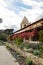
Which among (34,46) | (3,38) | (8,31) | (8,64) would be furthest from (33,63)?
(8,31)

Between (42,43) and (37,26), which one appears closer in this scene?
(42,43)

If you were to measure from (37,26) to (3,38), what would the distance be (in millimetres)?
59776

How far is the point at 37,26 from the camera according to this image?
1947cm

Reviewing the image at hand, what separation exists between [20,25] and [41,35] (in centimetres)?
3406

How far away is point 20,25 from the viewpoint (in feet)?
168

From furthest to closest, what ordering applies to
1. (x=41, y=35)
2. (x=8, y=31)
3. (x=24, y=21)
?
(x=8, y=31) < (x=24, y=21) < (x=41, y=35)

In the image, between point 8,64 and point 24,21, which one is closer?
point 8,64

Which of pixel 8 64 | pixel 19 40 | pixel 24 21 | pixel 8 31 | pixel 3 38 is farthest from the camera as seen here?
pixel 8 31

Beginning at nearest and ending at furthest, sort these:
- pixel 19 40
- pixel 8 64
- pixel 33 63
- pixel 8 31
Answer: pixel 33 63, pixel 8 64, pixel 19 40, pixel 8 31

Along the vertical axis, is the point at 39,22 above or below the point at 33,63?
above

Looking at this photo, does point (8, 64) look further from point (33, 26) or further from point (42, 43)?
point (33, 26)

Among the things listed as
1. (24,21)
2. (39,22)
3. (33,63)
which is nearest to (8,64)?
(33,63)

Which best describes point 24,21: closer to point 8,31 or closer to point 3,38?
point 3,38

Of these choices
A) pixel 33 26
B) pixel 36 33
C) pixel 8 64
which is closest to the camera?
pixel 8 64
